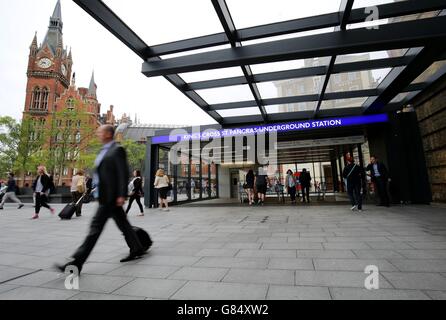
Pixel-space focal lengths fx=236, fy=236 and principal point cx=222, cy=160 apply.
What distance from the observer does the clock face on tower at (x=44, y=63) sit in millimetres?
53125

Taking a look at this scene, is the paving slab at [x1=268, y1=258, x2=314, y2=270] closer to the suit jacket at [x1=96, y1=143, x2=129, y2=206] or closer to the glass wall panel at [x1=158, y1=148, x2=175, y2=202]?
the suit jacket at [x1=96, y1=143, x2=129, y2=206]

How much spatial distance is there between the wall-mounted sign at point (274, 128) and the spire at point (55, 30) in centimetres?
6473

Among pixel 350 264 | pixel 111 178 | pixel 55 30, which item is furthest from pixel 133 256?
pixel 55 30

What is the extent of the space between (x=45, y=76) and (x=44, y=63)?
A: 3.37 m

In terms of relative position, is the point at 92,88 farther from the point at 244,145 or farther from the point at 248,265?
the point at 248,265

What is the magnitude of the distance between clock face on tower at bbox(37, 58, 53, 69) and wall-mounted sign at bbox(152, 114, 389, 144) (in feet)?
192

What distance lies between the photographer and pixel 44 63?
53469 mm

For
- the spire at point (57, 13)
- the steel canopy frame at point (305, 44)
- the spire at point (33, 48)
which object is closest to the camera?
the steel canopy frame at point (305, 44)

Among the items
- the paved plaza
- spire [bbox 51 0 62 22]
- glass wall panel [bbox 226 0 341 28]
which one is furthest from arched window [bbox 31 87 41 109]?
glass wall panel [bbox 226 0 341 28]

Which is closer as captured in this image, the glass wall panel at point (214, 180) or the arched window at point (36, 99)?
the glass wall panel at point (214, 180)

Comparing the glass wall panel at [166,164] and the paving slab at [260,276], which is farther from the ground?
the glass wall panel at [166,164]

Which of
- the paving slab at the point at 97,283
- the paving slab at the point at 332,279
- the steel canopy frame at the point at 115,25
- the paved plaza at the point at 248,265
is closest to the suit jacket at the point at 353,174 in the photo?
the paved plaza at the point at 248,265

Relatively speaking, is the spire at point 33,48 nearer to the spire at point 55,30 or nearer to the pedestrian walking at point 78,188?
the spire at point 55,30

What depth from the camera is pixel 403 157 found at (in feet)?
31.3
